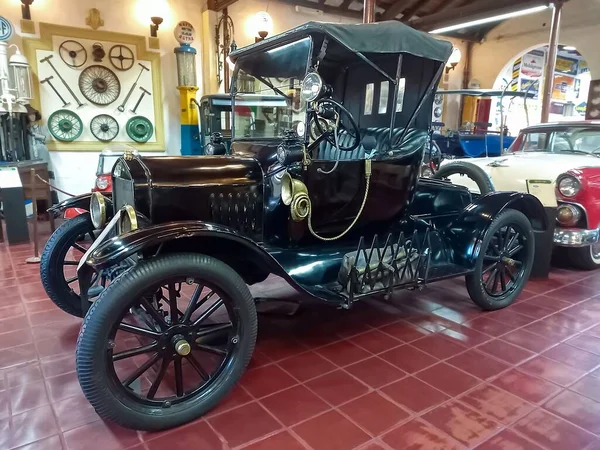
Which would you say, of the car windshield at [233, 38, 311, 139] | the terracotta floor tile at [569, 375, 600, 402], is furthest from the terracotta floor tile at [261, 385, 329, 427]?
the car windshield at [233, 38, 311, 139]

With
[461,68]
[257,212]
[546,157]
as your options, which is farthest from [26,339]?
[461,68]

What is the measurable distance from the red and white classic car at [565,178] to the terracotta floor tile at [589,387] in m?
1.89

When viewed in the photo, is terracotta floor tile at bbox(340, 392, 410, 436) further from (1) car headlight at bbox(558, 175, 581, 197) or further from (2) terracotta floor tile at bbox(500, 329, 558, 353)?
(1) car headlight at bbox(558, 175, 581, 197)

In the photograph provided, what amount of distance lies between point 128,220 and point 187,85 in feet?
19.4

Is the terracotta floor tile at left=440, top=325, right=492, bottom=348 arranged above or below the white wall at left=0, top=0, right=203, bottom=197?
below

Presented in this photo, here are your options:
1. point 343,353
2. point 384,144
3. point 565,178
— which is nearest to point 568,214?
point 565,178

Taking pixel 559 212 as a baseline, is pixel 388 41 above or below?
above

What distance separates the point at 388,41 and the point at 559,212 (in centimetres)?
253

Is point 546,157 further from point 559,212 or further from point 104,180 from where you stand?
point 104,180

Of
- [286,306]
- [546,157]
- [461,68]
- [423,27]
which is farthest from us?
[461,68]

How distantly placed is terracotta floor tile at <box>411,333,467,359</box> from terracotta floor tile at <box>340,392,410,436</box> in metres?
0.60

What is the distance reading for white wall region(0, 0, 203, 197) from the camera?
21.1ft

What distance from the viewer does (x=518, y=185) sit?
164 inches

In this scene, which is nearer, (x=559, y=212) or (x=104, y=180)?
(x=559, y=212)
